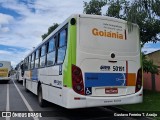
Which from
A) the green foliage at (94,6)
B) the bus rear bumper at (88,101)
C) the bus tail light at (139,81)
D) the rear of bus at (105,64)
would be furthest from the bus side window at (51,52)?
the green foliage at (94,6)

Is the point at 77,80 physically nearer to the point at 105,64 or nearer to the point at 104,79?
the point at 104,79

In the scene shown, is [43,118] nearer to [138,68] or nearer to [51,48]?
[51,48]

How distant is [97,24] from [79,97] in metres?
2.26

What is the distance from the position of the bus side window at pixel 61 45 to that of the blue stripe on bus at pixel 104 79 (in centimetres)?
112

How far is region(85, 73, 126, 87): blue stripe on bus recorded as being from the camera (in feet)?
26.8

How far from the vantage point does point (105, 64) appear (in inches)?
335

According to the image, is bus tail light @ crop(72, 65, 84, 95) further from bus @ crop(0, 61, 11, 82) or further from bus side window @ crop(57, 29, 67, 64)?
bus @ crop(0, 61, 11, 82)

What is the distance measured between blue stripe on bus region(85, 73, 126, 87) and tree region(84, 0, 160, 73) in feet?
11.2

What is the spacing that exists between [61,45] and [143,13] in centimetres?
454

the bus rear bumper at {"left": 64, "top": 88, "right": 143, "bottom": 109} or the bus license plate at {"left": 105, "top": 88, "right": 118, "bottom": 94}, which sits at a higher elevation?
the bus license plate at {"left": 105, "top": 88, "right": 118, "bottom": 94}

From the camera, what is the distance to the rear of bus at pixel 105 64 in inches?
319

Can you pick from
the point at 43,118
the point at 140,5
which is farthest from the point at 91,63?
the point at 140,5

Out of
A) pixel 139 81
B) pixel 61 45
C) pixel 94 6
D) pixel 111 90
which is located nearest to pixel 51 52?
pixel 61 45

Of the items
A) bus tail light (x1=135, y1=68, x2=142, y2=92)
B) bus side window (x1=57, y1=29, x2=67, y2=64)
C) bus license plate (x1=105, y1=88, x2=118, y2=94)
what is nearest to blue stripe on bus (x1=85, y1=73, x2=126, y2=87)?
bus license plate (x1=105, y1=88, x2=118, y2=94)
